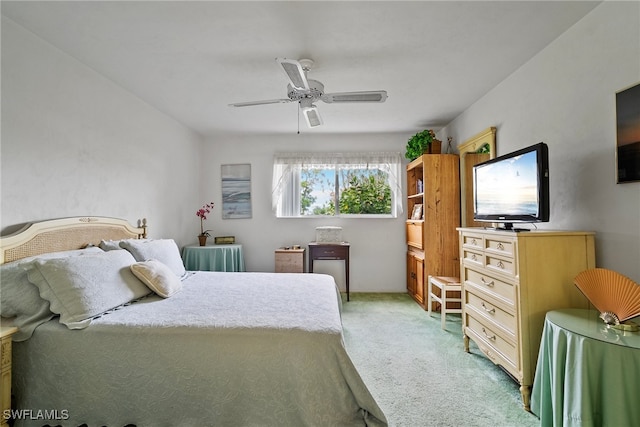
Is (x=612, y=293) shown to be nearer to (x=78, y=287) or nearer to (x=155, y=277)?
(x=155, y=277)

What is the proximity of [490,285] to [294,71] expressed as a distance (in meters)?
2.08

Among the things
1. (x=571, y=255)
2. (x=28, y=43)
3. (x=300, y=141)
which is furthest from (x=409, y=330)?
(x=28, y=43)

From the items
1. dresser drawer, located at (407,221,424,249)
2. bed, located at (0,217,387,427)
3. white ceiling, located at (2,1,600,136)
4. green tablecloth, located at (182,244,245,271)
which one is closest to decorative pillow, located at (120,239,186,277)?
bed, located at (0,217,387,427)

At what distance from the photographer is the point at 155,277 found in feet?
7.10

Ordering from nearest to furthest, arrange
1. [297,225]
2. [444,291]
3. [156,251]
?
[156,251] → [444,291] → [297,225]

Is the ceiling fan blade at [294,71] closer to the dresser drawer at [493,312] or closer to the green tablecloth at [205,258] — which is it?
the dresser drawer at [493,312]

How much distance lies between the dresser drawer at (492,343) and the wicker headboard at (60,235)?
3.28m

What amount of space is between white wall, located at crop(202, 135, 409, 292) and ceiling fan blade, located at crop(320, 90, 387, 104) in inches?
91.2

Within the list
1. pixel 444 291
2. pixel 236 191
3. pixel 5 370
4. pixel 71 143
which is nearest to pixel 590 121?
pixel 444 291

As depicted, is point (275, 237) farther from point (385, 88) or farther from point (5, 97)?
point (5, 97)

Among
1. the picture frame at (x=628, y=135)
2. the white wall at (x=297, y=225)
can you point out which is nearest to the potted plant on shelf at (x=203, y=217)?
the white wall at (x=297, y=225)

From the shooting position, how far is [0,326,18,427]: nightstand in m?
1.51

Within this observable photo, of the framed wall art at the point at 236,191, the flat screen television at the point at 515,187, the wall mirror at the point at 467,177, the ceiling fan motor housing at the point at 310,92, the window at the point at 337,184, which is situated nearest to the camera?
the flat screen television at the point at 515,187

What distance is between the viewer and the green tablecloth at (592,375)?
1.27 m
